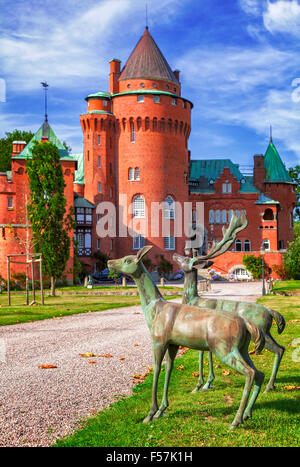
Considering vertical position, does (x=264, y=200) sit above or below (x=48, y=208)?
above

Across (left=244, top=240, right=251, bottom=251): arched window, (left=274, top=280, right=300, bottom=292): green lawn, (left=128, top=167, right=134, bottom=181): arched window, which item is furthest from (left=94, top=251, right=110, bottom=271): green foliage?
(left=244, top=240, right=251, bottom=251): arched window

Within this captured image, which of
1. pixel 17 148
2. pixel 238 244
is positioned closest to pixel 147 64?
pixel 17 148

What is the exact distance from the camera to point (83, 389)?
825cm

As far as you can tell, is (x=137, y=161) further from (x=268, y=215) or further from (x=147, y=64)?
(x=268, y=215)

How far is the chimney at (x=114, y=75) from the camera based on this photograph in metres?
58.9

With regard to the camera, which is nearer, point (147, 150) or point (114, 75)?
point (147, 150)

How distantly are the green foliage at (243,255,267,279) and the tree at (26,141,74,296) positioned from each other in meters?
25.7

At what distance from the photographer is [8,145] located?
2520 inches

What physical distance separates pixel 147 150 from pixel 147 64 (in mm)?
10780

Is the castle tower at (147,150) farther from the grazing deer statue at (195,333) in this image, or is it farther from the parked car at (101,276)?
the grazing deer statue at (195,333)

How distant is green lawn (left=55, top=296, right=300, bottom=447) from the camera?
5586 mm

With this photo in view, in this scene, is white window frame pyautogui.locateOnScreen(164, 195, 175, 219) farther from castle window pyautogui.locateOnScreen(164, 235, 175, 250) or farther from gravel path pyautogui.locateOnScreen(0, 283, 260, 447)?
gravel path pyautogui.locateOnScreen(0, 283, 260, 447)

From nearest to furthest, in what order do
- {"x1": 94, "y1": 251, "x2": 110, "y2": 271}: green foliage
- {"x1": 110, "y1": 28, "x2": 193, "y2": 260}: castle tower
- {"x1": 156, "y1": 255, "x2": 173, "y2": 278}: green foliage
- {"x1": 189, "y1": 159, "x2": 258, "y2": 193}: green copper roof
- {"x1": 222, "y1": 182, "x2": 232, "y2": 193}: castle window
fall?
{"x1": 94, "y1": 251, "x2": 110, "y2": 271}: green foliage
{"x1": 156, "y1": 255, "x2": 173, "y2": 278}: green foliage
{"x1": 110, "y1": 28, "x2": 193, "y2": 260}: castle tower
{"x1": 222, "y1": 182, "x2": 232, "y2": 193}: castle window
{"x1": 189, "y1": 159, "x2": 258, "y2": 193}: green copper roof
